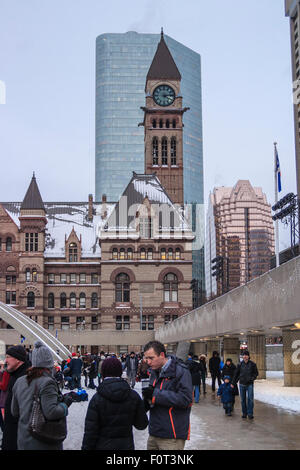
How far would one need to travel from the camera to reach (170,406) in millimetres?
7074

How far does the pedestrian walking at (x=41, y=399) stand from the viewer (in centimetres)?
670

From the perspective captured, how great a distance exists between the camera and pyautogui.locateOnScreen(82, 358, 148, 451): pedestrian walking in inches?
254

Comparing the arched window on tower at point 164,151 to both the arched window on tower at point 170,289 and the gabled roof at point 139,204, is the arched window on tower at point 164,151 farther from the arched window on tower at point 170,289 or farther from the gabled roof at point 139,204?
the arched window on tower at point 170,289

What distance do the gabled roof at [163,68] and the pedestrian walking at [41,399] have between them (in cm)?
8950

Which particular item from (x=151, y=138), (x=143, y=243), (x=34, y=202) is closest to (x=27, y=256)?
(x=34, y=202)

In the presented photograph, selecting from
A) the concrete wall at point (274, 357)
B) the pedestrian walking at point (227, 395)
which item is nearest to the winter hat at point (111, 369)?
the pedestrian walking at point (227, 395)

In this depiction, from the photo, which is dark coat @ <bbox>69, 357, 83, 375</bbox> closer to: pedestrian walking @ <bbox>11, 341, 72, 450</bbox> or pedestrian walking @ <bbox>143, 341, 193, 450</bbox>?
pedestrian walking @ <bbox>11, 341, 72, 450</bbox>

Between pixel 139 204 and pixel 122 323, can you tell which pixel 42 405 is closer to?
pixel 122 323

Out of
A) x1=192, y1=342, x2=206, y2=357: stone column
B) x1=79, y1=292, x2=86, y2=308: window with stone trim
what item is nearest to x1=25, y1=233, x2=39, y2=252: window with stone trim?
x1=79, y1=292, x2=86, y2=308: window with stone trim

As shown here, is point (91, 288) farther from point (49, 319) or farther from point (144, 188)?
point (144, 188)
